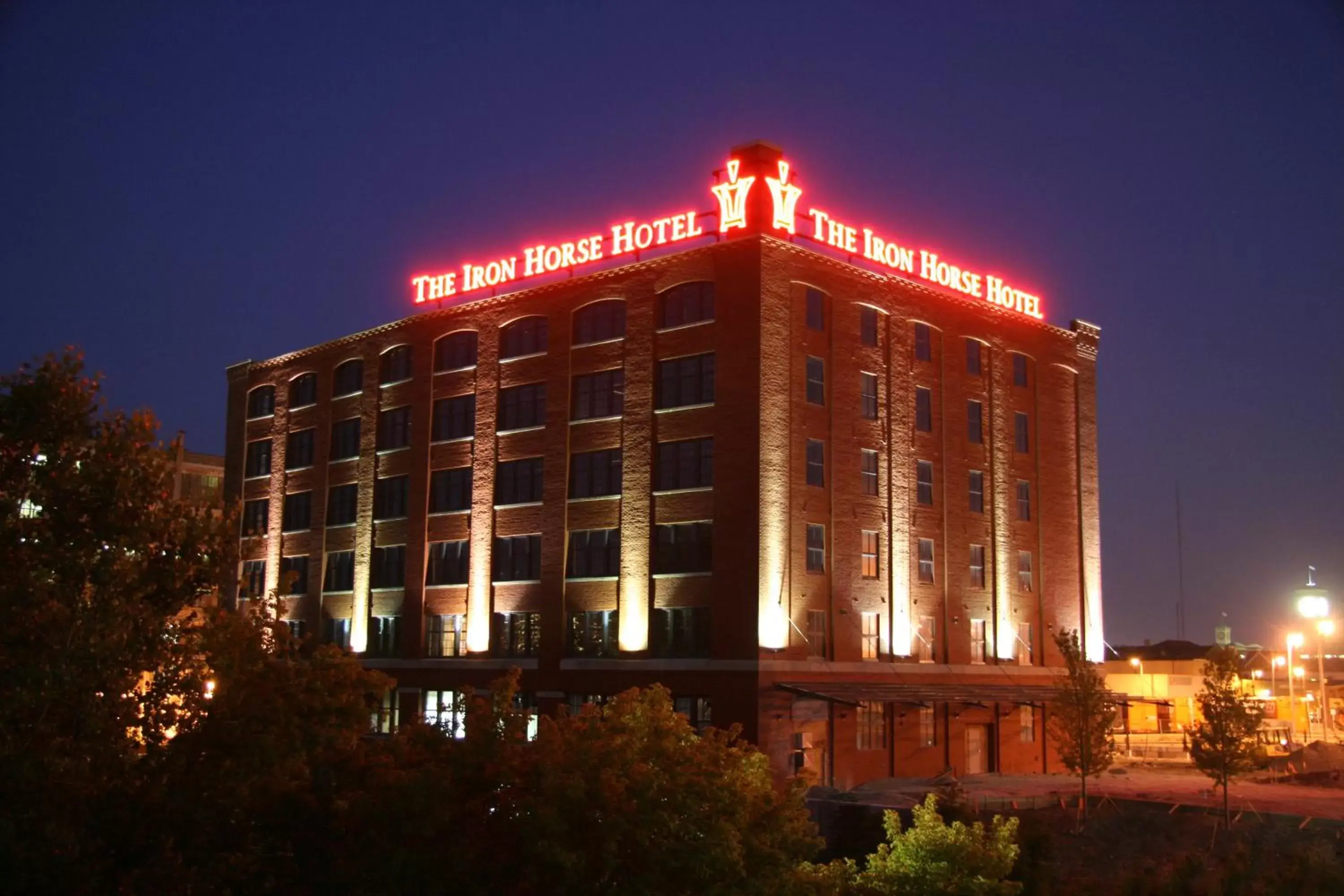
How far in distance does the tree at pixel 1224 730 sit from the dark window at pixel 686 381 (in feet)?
73.9

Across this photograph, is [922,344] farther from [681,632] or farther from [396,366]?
[396,366]

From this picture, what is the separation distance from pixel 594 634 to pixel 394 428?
768 inches

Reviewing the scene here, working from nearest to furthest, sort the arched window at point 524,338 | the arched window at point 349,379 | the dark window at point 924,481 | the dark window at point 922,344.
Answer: the dark window at point 924,481 → the dark window at point 922,344 → the arched window at point 524,338 → the arched window at point 349,379

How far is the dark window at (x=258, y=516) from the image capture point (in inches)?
3231

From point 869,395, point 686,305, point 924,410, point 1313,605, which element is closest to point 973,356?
point 924,410

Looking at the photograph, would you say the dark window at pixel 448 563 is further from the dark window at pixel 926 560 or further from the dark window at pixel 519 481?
the dark window at pixel 926 560

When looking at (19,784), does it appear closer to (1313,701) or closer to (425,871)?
(425,871)

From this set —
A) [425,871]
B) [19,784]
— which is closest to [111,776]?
[19,784]

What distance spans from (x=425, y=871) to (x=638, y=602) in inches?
1364

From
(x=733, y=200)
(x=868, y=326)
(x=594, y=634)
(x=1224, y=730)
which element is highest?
(x=733, y=200)

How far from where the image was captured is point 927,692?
194ft

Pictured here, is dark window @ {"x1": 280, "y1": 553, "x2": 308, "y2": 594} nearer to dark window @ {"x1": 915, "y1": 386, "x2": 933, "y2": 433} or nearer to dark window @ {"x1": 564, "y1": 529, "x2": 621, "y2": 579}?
dark window @ {"x1": 564, "y1": 529, "x2": 621, "y2": 579}

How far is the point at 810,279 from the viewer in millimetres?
59625

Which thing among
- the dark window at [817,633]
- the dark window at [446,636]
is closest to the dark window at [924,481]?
the dark window at [817,633]
